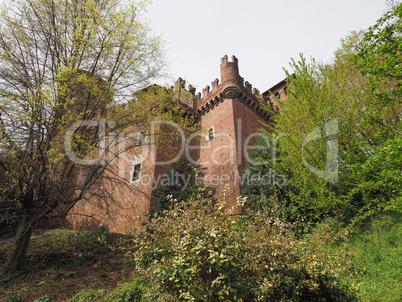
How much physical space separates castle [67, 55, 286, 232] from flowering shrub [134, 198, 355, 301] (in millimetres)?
7902

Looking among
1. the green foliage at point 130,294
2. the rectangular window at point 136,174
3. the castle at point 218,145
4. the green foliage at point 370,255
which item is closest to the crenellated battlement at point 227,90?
the castle at point 218,145

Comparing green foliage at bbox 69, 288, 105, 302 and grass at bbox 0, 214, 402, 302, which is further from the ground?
grass at bbox 0, 214, 402, 302

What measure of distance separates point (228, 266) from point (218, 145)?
11.1 metres

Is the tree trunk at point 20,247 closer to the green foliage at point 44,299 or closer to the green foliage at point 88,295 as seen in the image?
the green foliage at point 44,299

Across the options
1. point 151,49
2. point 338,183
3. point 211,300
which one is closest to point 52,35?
point 151,49

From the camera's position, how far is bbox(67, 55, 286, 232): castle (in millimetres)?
12727

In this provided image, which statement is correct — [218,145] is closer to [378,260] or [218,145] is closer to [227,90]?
[227,90]

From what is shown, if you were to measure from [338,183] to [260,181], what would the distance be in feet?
12.8

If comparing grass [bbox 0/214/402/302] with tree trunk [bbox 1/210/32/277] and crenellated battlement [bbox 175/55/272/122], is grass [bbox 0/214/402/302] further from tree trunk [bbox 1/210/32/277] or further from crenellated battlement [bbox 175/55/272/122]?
crenellated battlement [bbox 175/55/272/122]

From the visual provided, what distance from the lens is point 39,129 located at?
282 inches

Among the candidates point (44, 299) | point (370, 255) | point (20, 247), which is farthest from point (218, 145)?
point (44, 299)

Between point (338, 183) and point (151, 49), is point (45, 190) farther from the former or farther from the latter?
point (338, 183)

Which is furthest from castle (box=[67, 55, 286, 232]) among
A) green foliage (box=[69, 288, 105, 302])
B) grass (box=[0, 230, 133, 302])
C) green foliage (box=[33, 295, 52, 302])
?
green foliage (box=[33, 295, 52, 302])

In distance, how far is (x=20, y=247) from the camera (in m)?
7.77
